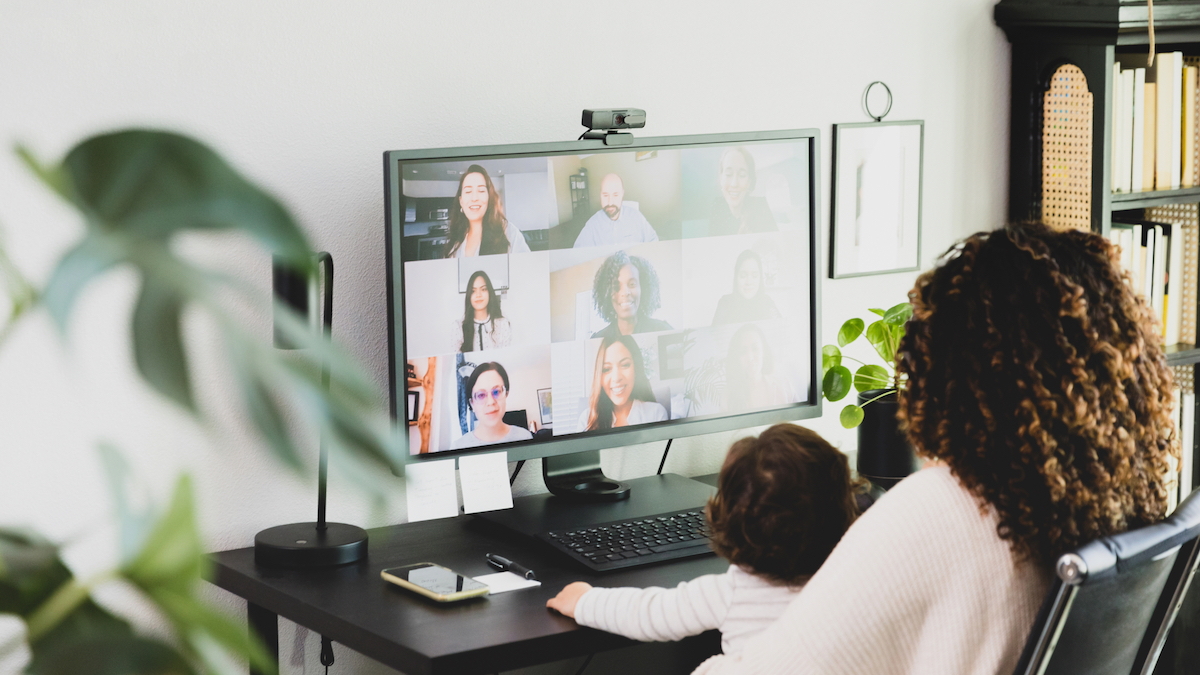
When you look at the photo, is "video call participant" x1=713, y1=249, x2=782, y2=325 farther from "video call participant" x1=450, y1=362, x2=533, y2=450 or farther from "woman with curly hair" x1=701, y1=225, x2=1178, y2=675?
"woman with curly hair" x1=701, y1=225, x2=1178, y2=675

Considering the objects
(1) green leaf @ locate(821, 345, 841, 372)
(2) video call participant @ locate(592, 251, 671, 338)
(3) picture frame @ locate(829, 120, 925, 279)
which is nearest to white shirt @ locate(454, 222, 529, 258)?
(2) video call participant @ locate(592, 251, 671, 338)

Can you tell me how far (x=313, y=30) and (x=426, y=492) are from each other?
0.71 m

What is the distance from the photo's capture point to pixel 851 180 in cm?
242

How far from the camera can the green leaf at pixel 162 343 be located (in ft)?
0.67

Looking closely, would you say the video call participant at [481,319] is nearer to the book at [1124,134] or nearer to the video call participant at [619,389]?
the video call participant at [619,389]

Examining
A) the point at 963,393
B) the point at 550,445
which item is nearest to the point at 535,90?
the point at 550,445

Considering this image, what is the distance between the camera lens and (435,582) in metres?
1.59

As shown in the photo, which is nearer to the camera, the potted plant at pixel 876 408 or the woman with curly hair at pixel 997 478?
the woman with curly hair at pixel 997 478

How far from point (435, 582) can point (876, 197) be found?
4.26ft

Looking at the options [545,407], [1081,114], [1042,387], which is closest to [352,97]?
[545,407]

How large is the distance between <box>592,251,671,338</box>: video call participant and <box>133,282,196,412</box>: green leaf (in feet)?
5.38

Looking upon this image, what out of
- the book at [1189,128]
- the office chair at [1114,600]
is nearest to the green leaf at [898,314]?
the book at [1189,128]

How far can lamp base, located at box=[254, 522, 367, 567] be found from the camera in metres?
1.69

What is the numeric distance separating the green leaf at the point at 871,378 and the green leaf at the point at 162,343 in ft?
6.74
